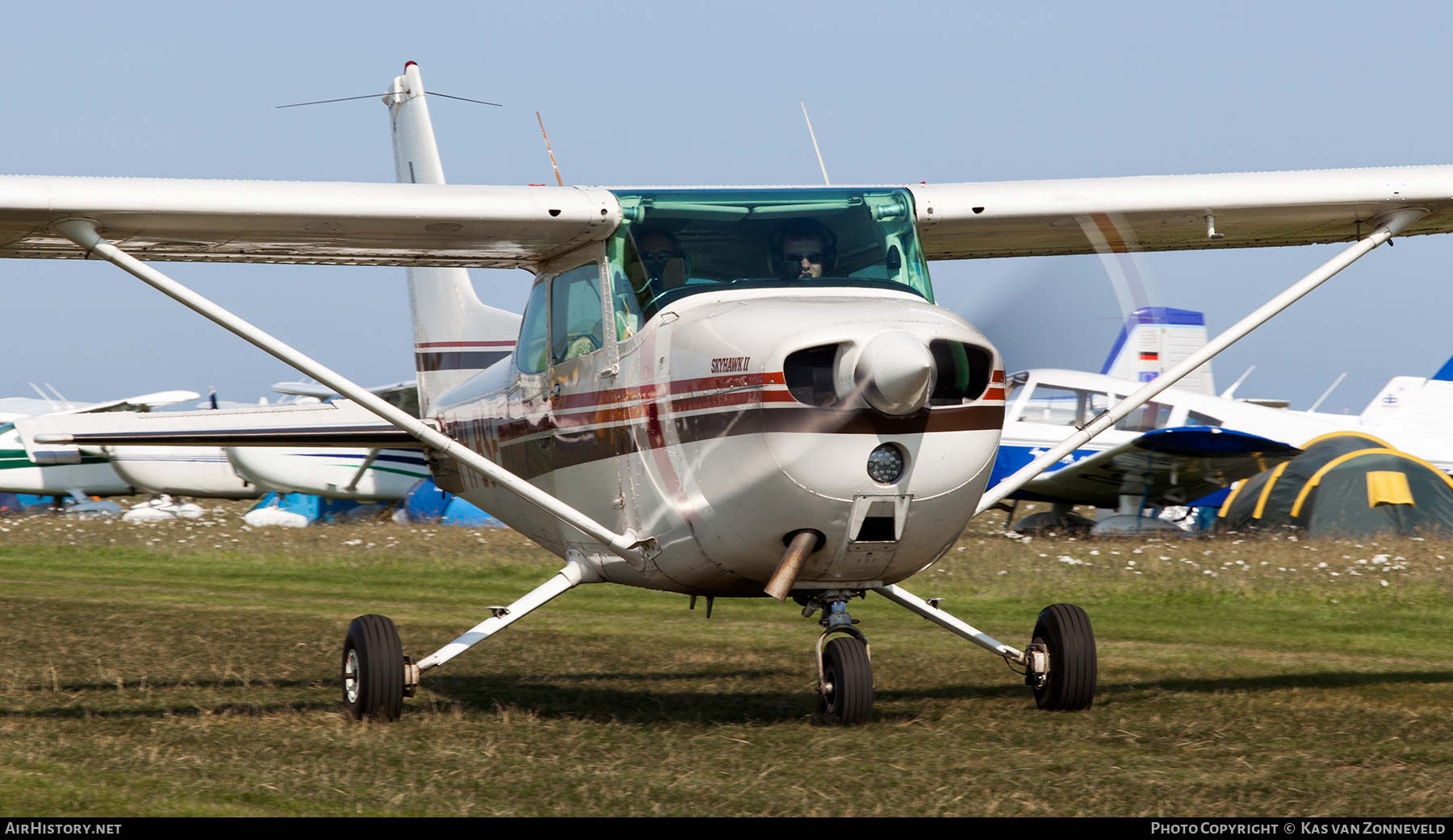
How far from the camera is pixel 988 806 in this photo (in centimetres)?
451

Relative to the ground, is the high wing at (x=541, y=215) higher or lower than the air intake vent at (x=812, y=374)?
higher

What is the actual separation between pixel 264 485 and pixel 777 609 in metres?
17.0

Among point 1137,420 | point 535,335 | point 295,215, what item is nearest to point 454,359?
point 535,335

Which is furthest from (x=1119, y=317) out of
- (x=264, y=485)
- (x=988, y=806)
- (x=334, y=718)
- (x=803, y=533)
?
(x=264, y=485)

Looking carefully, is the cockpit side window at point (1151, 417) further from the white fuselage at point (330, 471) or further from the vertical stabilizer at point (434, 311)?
the white fuselage at point (330, 471)

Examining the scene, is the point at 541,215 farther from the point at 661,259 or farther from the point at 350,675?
the point at 350,675

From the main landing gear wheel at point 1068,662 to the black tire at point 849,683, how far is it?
116 centimetres

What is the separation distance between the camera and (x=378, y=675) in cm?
635

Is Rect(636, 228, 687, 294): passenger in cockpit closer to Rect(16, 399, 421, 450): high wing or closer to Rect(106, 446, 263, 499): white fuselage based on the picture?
Rect(16, 399, 421, 450): high wing

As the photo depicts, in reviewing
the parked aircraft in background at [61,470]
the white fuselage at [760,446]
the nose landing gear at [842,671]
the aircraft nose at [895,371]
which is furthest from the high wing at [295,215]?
the parked aircraft in background at [61,470]

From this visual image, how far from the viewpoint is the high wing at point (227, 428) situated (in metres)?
9.36

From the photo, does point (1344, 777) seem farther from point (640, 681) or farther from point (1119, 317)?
point (640, 681)

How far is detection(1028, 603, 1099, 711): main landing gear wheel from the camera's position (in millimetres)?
6570

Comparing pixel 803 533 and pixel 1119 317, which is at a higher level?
pixel 1119 317
